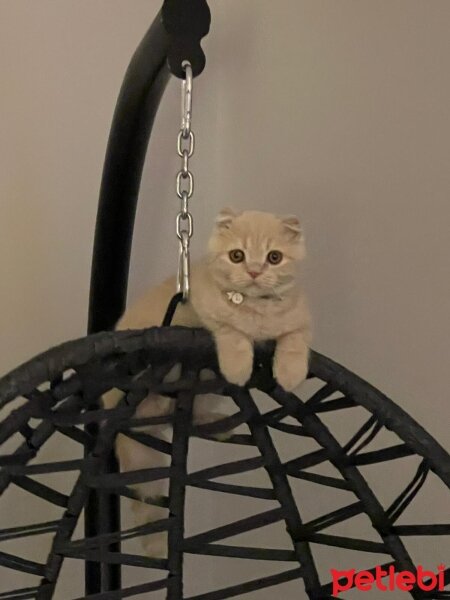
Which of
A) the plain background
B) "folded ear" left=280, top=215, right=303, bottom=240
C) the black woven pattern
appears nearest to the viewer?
the black woven pattern

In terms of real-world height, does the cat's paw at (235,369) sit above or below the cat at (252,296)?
below

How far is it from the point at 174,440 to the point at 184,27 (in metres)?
0.46

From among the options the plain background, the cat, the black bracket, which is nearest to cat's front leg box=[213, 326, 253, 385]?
the cat

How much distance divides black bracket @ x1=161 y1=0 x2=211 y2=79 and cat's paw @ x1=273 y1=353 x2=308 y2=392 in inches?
13.2

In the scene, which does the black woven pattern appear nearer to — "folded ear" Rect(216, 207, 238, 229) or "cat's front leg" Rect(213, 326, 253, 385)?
"cat's front leg" Rect(213, 326, 253, 385)

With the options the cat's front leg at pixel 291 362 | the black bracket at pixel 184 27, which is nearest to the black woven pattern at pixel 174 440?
the cat's front leg at pixel 291 362

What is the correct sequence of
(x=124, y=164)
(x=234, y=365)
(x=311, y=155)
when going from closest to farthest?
(x=234, y=365) → (x=124, y=164) → (x=311, y=155)

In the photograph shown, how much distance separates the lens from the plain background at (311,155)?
1086mm

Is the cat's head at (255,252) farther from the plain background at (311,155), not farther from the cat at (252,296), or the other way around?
the plain background at (311,155)

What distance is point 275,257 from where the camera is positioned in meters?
0.79

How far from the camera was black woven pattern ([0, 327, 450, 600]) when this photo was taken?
2.30 feet

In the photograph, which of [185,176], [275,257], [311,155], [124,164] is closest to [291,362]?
[275,257]

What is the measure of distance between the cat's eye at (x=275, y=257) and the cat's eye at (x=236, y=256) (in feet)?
0.10

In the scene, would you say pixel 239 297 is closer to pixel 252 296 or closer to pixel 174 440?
pixel 252 296
